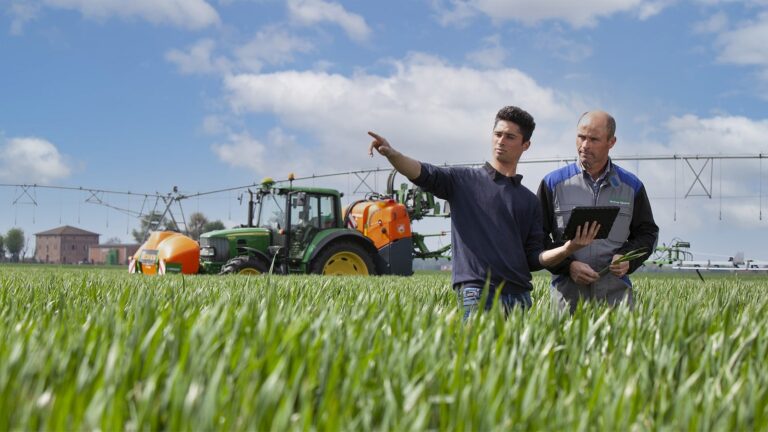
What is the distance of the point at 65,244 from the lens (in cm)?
11612

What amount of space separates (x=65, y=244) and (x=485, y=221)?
125m

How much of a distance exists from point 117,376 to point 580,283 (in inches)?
125

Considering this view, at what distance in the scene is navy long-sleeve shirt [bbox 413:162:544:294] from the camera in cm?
370

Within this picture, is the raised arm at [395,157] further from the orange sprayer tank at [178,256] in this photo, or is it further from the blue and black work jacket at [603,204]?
the orange sprayer tank at [178,256]

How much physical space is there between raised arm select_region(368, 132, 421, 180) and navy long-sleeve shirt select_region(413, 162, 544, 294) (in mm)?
70

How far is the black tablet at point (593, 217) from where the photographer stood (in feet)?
11.3

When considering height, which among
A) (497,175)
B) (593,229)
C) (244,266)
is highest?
(497,175)

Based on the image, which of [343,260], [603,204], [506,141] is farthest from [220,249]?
[506,141]

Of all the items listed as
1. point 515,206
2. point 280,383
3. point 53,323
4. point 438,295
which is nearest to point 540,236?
point 515,206

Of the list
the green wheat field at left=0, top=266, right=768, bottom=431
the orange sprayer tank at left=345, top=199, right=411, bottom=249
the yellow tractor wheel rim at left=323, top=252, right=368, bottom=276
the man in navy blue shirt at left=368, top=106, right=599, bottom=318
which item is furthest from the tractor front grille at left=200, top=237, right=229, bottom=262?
the green wheat field at left=0, top=266, right=768, bottom=431

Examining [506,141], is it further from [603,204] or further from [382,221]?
[382,221]

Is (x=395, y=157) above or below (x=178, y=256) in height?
above

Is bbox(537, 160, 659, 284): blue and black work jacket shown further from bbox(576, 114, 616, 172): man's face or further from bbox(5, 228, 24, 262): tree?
bbox(5, 228, 24, 262): tree

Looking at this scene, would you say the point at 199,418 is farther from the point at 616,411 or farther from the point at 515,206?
the point at 515,206
